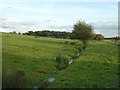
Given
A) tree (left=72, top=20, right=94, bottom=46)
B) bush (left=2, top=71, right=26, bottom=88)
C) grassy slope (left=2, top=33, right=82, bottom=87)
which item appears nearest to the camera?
bush (left=2, top=71, right=26, bottom=88)

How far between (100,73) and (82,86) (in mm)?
6499

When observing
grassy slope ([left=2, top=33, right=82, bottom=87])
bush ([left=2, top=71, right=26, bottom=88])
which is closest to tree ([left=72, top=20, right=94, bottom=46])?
grassy slope ([left=2, top=33, right=82, bottom=87])

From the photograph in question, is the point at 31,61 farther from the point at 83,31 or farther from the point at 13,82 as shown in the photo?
the point at 83,31

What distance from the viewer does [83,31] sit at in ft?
225

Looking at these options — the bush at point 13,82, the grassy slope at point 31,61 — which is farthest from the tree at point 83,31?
the bush at point 13,82

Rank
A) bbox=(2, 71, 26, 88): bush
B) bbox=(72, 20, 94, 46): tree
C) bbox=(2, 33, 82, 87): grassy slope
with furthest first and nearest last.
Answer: bbox=(72, 20, 94, 46): tree → bbox=(2, 33, 82, 87): grassy slope → bbox=(2, 71, 26, 88): bush

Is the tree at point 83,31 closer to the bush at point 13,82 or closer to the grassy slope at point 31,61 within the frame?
the grassy slope at point 31,61

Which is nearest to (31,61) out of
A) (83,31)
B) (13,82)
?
(13,82)

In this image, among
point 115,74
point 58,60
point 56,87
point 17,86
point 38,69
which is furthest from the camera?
point 58,60

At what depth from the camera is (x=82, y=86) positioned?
16.3 metres

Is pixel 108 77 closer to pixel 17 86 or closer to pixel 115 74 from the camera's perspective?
pixel 115 74

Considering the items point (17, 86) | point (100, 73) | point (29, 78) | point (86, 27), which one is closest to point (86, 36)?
point (86, 27)

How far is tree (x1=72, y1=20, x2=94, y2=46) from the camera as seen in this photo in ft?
224

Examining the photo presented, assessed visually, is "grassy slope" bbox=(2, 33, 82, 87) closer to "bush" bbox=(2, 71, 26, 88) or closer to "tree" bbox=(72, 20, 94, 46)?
"bush" bbox=(2, 71, 26, 88)
